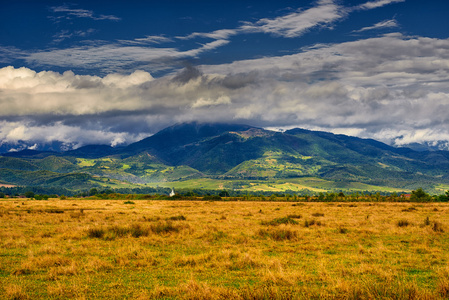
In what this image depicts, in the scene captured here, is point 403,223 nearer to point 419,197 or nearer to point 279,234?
point 279,234

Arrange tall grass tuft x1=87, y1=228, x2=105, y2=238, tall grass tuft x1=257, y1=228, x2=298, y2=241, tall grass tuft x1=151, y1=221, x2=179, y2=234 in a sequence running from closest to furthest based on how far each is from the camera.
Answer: tall grass tuft x1=257, y1=228, x2=298, y2=241 < tall grass tuft x1=87, y1=228, x2=105, y2=238 < tall grass tuft x1=151, y1=221, x2=179, y2=234

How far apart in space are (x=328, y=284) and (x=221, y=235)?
1549 centimetres

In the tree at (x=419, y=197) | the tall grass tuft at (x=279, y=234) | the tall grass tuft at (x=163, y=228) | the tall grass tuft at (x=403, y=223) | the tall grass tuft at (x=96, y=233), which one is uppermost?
the tall grass tuft at (x=96, y=233)

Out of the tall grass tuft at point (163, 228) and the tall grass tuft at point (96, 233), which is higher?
the tall grass tuft at point (96, 233)

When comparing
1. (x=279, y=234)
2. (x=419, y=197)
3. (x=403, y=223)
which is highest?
(x=279, y=234)

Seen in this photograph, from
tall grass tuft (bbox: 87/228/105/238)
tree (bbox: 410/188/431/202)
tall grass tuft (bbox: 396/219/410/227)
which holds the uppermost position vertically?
tall grass tuft (bbox: 87/228/105/238)

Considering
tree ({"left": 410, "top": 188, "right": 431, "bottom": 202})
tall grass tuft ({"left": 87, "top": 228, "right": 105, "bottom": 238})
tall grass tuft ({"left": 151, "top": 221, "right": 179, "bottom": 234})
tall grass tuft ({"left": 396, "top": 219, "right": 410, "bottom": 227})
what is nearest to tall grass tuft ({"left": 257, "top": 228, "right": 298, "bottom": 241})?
tall grass tuft ({"left": 151, "top": 221, "right": 179, "bottom": 234})

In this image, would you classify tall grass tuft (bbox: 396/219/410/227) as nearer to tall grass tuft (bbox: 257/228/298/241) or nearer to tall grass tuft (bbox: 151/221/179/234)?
tall grass tuft (bbox: 257/228/298/241)

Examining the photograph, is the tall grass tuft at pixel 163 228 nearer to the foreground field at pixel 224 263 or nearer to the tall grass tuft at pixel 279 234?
the foreground field at pixel 224 263

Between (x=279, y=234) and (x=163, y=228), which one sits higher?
(x=163, y=228)

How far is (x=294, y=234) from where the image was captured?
98.0 feet

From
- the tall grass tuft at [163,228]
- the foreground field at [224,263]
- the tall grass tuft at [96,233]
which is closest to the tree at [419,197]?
the foreground field at [224,263]

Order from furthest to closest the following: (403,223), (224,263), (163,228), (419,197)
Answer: (419,197) < (403,223) < (163,228) < (224,263)

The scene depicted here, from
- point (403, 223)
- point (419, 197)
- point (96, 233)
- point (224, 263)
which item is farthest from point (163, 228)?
Result: point (419, 197)
